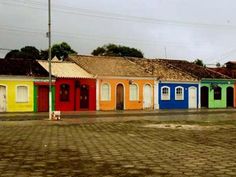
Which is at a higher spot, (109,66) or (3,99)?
(109,66)

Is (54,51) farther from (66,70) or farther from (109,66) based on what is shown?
(66,70)

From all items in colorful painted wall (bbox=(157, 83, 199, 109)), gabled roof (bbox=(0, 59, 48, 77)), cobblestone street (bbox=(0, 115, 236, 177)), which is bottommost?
cobblestone street (bbox=(0, 115, 236, 177))

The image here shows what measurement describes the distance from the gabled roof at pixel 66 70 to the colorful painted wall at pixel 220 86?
13.7 meters

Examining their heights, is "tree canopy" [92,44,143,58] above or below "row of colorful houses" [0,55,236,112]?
above

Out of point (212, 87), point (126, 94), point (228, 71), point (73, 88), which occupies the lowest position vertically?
point (126, 94)

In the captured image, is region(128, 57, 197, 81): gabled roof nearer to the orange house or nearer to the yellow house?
the orange house

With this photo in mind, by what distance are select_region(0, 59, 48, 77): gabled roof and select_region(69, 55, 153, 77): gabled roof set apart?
490cm

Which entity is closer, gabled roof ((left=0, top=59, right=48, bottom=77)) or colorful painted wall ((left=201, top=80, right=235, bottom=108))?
gabled roof ((left=0, top=59, right=48, bottom=77))

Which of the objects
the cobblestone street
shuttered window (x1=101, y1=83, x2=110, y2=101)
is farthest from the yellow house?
the cobblestone street

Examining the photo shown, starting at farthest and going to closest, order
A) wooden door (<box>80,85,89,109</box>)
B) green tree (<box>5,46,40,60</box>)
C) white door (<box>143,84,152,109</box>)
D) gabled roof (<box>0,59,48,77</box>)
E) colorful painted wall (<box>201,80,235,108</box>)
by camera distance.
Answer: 1. green tree (<box>5,46,40,60</box>)
2. colorful painted wall (<box>201,80,235,108</box>)
3. white door (<box>143,84,152,109</box>)
4. wooden door (<box>80,85,89,109</box>)
5. gabled roof (<box>0,59,48,77</box>)

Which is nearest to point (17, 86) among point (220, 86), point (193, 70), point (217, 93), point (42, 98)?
point (42, 98)

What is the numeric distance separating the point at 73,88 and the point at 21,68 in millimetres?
4808

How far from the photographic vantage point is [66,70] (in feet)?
136

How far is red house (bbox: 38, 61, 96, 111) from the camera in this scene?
39719mm
